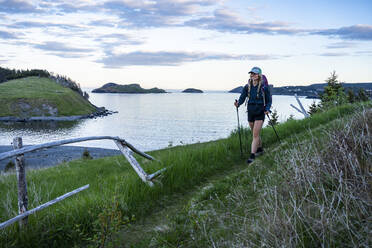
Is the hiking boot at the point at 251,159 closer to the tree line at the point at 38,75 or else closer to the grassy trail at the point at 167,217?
the grassy trail at the point at 167,217

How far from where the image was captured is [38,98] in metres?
108

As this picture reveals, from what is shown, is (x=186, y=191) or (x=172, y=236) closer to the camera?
(x=172, y=236)

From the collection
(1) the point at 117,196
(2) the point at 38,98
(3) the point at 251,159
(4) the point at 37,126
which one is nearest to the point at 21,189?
(1) the point at 117,196

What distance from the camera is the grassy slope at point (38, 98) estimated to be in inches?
4061

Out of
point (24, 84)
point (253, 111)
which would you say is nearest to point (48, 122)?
point (24, 84)

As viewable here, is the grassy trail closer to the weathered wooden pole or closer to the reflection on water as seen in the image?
the weathered wooden pole

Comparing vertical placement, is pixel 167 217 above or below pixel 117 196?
below

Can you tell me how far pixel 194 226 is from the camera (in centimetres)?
473

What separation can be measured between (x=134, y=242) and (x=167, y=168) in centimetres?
276

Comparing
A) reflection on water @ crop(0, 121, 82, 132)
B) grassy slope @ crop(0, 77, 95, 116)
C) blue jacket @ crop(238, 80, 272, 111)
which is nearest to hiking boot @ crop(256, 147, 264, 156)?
blue jacket @ crop(238, 80, 272, 111)

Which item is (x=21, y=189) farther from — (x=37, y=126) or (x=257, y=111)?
(x=37, y=126)

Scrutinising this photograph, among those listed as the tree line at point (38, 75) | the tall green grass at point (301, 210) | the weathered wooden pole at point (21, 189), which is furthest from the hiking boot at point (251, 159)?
the tree line at point (38, 75)

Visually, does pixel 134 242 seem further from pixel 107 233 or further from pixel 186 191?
pixel 186 191

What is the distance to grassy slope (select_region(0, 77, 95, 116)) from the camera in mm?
103156
